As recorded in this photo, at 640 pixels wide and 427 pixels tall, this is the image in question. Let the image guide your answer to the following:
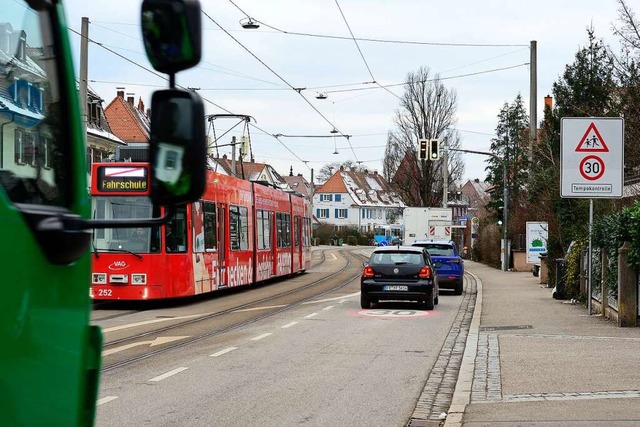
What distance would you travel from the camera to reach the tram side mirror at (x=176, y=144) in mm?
3100

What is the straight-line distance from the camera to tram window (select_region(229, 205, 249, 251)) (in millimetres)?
27344

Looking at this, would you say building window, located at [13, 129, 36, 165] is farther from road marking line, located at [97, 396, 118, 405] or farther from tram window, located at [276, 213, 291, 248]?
tram window, located at [276, 213, 291, 248]

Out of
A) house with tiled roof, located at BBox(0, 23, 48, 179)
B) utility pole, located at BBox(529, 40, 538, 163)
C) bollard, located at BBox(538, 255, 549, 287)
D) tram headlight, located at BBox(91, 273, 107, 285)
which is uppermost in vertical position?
utility pole, located at BBox(529, 40, 538, 163)

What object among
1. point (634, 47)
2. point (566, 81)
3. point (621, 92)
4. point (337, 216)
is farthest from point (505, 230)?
point (337, 216)

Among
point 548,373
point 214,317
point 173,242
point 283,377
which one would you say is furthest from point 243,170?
point 548,373

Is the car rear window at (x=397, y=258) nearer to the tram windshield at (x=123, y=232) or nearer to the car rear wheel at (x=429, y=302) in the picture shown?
the car rear wheel at (x=429, y=302)

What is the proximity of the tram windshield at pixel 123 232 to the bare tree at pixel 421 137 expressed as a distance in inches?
1861

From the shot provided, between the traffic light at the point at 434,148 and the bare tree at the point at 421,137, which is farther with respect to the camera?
the bare tree at the point at 421,137

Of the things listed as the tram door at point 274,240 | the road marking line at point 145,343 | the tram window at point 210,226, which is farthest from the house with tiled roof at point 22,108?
the tram door at point 274,240

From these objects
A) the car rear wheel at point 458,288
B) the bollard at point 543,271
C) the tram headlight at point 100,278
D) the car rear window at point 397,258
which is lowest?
the car rear wheel at point 458,288

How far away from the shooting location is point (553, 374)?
11.3 m

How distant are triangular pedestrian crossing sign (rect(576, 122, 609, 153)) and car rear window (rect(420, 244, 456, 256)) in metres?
11.9

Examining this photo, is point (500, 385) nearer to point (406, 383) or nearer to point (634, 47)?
point (406, 383)

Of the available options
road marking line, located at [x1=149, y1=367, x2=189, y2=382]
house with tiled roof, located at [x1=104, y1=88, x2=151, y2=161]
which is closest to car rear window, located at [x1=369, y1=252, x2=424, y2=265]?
road marking line, located at [x1=149, y1=367, x2=189, y2=382]
